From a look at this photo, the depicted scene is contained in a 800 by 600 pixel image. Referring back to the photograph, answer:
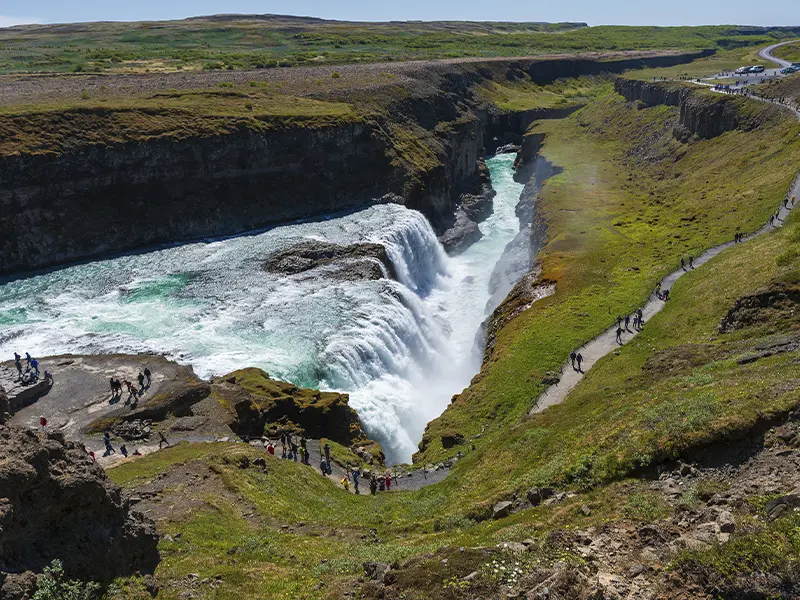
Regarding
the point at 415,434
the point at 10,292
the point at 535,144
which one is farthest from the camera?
the point at 535,144

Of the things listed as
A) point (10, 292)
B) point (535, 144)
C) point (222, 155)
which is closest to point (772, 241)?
point (222, 155)

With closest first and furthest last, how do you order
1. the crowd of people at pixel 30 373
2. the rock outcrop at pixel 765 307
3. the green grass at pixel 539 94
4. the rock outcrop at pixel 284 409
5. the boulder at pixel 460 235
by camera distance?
1. the rock outcrop at pixel 765 307
2. the crowd of people at pixel 30 373
3. the rock outcrop at pixel 284 409
4. the boulder at pixel 460 235
5. the green grass at pixel 539 94

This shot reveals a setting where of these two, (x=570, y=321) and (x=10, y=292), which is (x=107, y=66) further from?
(x=570, y=321)

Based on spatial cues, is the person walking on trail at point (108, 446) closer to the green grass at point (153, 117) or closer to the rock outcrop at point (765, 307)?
the rock outcrop at point (765, 307)

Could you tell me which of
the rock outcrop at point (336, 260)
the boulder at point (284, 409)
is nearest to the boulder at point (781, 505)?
the boulder at point (284, 409)

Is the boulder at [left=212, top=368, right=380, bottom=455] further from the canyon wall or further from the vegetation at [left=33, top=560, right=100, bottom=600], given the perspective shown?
the canyon wall

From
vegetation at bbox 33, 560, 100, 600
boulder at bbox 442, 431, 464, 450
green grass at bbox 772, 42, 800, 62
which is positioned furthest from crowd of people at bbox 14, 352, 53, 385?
green grass at bbox 772, 42, 800, 62
